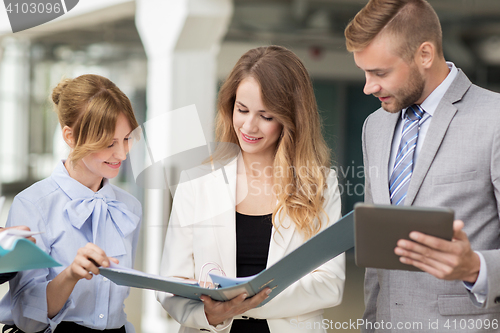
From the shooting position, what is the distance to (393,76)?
160 cm

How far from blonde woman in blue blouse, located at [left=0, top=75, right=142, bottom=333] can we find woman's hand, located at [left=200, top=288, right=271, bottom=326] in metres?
0.32

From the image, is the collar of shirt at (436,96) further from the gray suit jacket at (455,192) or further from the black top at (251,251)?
the black top at (251,251)

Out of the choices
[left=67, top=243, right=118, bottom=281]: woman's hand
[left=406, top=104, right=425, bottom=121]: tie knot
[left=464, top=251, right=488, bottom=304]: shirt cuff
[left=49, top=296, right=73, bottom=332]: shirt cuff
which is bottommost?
[left=49, top=296, right=73, bottom=332]: shirt cuff

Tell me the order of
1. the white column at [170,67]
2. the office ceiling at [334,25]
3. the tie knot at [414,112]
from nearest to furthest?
the tie knot at [414,112] → the white column at [170,67] → the office ceiling at [334,25]

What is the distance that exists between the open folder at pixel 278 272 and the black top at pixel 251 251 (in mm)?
250

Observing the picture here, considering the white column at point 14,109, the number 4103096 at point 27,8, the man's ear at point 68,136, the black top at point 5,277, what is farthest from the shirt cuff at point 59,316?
the white column at point 14,109

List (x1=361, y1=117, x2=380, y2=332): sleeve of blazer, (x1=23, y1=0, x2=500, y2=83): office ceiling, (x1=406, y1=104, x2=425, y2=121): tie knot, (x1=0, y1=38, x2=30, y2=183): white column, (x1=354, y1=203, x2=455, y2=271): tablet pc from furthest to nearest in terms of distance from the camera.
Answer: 1. (x1=23, y1=0, x2=500, y2=83): office ceiling
2. (x1=0, y1=38, x2=30, y2=183): white column
3. (x1=361, y1=117, x2=380, y2=332): sleeve of blazer
4. (x1=406, y1=104, x2=425, y2=121): tie knot
5. (x1=354, y1=203, x2=455, y2=271): tablet pc

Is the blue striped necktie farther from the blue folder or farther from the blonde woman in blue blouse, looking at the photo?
the blue folder

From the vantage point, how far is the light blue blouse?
1.43 metres

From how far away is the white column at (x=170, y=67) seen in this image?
4.54 meters

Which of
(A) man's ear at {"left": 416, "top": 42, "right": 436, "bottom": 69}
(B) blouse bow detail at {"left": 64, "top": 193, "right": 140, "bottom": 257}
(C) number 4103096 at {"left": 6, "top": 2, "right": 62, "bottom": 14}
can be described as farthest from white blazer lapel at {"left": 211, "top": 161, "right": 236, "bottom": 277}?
(C) number 4103096 at {"left": 6, "top": 2, "right": 62, "bottom": 14}

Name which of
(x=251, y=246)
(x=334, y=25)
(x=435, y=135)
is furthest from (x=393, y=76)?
(x=334, y=25)

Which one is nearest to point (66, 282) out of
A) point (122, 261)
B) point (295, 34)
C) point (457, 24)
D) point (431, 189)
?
point (122, 261)

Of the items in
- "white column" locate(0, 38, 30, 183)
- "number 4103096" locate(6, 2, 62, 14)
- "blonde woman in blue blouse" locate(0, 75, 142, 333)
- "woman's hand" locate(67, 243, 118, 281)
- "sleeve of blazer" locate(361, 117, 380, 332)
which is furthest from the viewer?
"white column" locate(0, 38, 30, 183)
